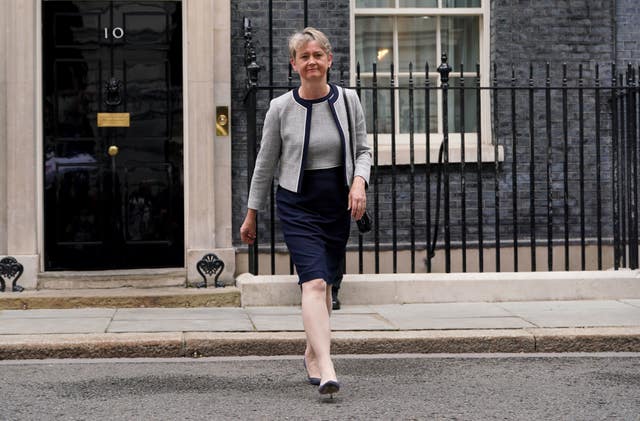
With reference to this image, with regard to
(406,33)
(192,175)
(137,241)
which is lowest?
(137,241)

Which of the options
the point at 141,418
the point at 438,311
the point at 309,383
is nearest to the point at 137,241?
the point at 438,311

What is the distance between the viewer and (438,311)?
784 centimetres

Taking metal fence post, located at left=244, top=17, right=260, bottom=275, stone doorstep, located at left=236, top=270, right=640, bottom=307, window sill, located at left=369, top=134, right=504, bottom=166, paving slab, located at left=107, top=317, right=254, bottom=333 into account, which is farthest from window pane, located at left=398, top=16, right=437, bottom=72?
paving slab, located at left=107, top=317, right=254, bottom=333

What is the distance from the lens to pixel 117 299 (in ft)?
27.2

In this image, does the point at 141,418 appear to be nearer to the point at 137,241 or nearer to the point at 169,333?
the point at 169,333

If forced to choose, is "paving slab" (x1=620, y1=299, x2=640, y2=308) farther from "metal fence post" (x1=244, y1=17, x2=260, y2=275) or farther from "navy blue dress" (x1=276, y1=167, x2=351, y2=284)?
"navy blue dress" (x1=276, y1=167, x2=351, y2=284)

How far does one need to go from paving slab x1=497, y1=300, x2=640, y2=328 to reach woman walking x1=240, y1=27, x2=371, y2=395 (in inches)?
96.5

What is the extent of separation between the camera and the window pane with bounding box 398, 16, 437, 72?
9852 mm

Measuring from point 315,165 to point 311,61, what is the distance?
1.75 feet

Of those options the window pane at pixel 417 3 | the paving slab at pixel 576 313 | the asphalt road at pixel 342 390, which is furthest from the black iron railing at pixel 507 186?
the asphalt road at pixel 342 390

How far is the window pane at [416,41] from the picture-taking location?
32.3 feet

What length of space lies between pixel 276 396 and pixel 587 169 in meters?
5.47

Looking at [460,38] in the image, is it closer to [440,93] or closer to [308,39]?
[440,93]

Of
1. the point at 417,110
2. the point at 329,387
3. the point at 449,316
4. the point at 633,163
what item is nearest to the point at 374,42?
the point at 417,110
